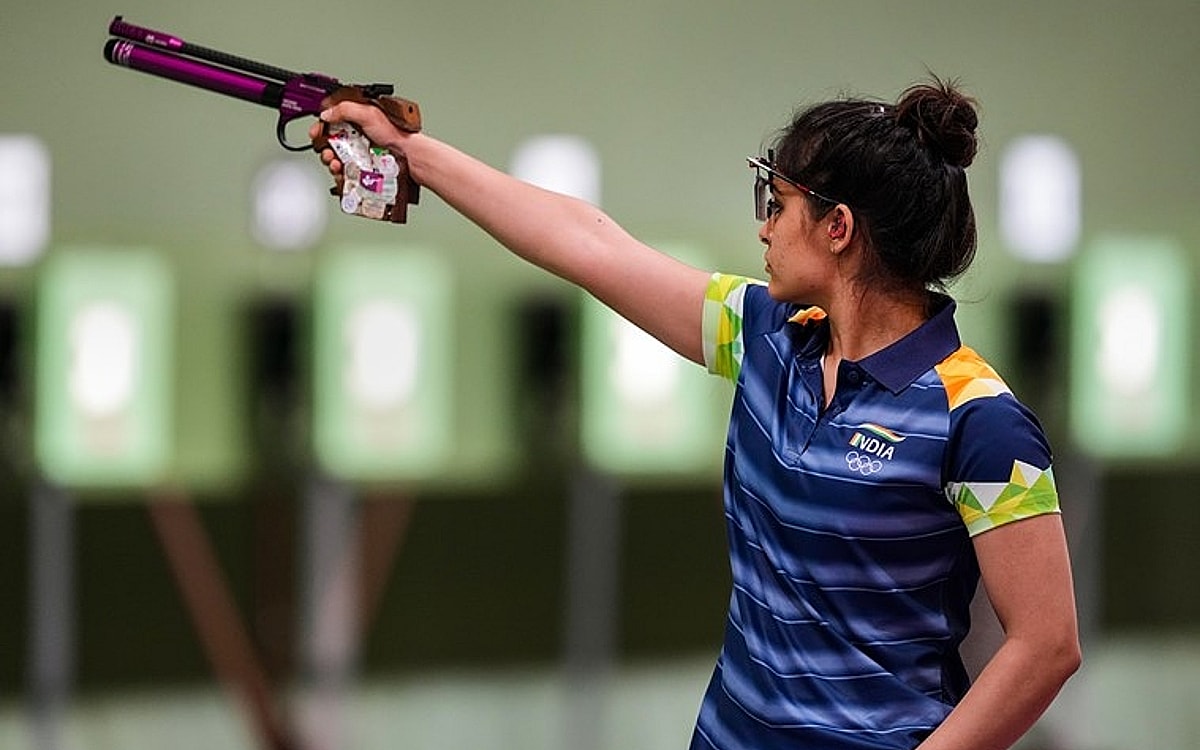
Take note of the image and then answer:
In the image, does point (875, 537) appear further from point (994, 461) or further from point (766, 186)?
point (766, 186)

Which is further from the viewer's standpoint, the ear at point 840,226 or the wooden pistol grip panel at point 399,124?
the wooden pistol grip panel at point 399,124

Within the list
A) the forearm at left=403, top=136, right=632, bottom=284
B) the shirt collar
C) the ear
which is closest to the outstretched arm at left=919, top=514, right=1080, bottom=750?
the shirt collar

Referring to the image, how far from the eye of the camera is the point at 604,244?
4.66 feet

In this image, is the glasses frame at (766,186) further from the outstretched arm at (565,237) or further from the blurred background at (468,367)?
the blurred background at (468,367)

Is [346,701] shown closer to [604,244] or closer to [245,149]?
[245,149]

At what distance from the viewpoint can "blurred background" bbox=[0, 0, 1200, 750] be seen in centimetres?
288

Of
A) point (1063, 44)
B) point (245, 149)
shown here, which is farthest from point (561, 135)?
point (1063, 44)

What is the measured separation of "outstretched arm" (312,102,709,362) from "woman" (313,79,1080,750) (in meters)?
0.10

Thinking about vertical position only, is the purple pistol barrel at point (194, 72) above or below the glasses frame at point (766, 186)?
above

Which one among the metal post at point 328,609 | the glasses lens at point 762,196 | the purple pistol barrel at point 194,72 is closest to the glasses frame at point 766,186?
the glasses lens at point 762,196

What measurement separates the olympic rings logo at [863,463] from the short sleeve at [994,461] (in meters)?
0.05

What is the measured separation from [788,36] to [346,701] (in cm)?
139

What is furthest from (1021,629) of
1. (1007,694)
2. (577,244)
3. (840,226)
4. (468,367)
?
(468,367)

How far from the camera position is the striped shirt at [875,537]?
119 centimetres
